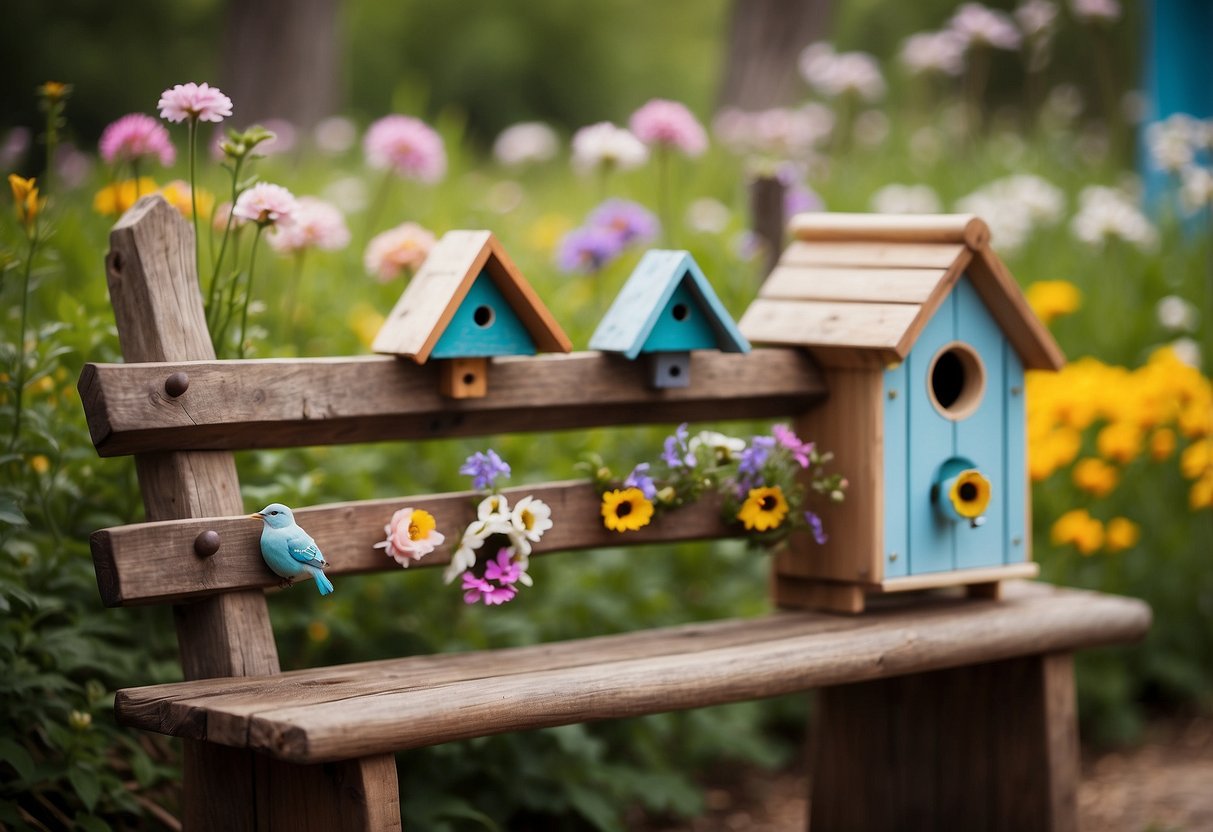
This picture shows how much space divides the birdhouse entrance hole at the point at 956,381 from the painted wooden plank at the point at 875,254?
180 millimetres

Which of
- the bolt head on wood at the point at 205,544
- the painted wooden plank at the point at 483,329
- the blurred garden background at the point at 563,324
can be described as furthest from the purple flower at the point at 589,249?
the bolt head on wood at the point at 205,544

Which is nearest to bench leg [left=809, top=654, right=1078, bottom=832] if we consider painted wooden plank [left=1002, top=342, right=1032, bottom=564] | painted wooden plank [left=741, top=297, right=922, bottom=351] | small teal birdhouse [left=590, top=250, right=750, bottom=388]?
painted wooden plank [left=1002, top=342, right=1032, bottom=564]

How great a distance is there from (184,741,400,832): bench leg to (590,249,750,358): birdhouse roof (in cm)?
85

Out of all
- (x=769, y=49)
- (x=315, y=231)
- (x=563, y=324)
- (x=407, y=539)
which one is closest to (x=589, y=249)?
(x=563, y=324)

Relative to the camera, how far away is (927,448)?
265cm

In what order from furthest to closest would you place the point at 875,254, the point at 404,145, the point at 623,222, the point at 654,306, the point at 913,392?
1. the point at 623,222
2. the point at 404,145
3. the point at 875,254
4. the point at 913,392
5. the point at 654,306

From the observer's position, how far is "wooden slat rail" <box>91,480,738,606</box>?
2.00m

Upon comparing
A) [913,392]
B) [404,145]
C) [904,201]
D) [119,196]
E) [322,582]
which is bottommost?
[322,582]

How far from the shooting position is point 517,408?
2.40m

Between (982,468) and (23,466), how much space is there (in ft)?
6.06

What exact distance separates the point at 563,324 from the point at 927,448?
4.08 feet

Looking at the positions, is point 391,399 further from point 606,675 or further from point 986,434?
point 986,434

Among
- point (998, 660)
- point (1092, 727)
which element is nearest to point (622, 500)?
point (998, 660)

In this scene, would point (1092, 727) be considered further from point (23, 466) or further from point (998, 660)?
point (23, 466)
